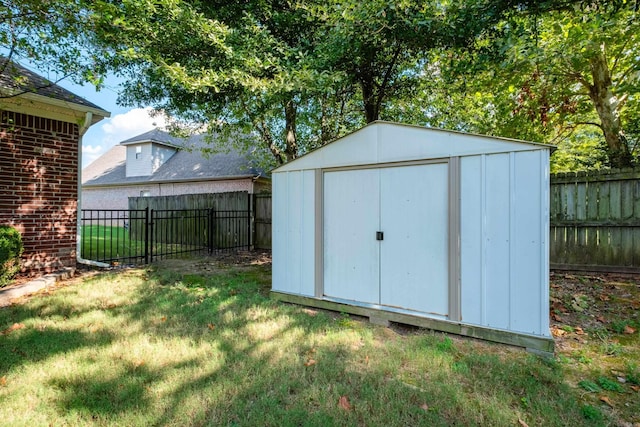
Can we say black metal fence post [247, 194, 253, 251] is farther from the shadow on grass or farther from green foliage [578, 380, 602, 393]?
green foliage [578, 380, 602, 393]

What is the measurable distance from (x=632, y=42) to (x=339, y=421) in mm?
9184

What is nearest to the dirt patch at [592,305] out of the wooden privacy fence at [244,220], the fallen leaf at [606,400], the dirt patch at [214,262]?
the fallen leaf at [606,400]

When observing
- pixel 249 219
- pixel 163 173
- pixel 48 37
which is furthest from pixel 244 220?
pixel 163 173

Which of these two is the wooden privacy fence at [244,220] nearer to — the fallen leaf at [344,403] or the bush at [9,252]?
the bush at [9,252]

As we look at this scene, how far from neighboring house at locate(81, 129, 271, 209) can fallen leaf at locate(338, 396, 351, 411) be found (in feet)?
37.9

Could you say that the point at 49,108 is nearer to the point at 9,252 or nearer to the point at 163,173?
the point at 9,252

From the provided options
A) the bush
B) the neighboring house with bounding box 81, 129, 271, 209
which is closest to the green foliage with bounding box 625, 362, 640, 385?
the bush

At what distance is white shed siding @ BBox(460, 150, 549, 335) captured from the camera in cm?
304

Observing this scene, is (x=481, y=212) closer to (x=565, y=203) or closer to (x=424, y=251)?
(x=424, y=251)

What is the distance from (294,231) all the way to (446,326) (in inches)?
90.1

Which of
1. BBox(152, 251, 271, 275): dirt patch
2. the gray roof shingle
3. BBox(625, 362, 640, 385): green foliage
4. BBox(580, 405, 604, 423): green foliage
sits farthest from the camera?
BBox(152, 251, 271, 275): dirt patch

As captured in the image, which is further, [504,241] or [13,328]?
[13,328]

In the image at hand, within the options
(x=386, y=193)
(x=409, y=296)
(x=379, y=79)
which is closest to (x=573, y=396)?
(x=409, y=296)

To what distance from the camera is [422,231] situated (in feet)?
12.0
